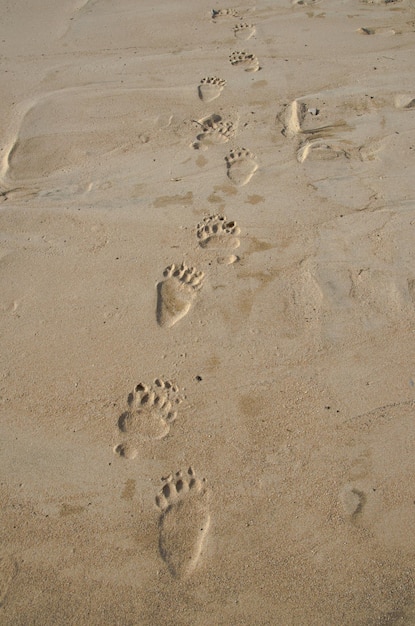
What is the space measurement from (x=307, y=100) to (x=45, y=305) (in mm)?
2695

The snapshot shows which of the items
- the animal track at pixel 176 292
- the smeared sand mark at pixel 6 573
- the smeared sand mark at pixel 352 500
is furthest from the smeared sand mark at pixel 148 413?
the smeared sand mark at pixel 352 500

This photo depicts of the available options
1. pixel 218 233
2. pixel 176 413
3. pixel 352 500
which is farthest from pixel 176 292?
pixel 352 500

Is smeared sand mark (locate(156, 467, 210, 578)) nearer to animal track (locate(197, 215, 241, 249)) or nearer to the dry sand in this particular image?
the dry sand

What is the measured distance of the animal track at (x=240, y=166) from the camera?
10.9 ft

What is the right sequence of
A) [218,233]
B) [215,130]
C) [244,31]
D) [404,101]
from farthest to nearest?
[244,31] < [404,101] < [215,130] < [218,233]

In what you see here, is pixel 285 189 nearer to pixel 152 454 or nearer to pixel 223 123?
pixel 223 123

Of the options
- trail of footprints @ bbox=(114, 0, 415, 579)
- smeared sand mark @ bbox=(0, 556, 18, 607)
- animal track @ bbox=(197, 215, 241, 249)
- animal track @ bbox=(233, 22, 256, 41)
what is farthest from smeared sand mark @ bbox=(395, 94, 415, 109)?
smeared sand mark @ bbox=(0, 556, 18, 607)

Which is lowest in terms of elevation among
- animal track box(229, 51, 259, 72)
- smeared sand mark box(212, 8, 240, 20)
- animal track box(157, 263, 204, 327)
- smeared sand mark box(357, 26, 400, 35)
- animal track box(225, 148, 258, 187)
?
animal track box(157, 263, 204, 327)

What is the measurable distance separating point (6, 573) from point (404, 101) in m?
4.20

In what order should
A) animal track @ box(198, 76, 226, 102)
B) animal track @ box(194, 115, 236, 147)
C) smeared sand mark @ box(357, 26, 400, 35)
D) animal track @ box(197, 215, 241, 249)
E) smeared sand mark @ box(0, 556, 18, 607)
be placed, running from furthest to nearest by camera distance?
smeared sand mark @ box(357, 26, 400, 35), animal track @ box(198, 76, 226, 102), animal track @ box(194, 115, 236, 147), animal track @ box(197, 215, 241, 249), smeared sand mark @ box(0, 556, 18, 607)

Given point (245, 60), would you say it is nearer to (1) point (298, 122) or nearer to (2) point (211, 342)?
(1) point (298, 122)

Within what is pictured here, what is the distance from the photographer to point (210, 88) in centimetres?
402

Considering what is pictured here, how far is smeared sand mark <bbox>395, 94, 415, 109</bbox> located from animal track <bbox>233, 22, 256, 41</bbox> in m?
1.65

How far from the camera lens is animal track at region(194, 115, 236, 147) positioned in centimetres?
360
